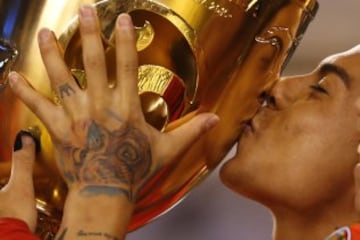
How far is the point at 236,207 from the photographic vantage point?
2459 millimetres

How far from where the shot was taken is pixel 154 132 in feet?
2.64

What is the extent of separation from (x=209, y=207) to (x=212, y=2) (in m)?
1.61

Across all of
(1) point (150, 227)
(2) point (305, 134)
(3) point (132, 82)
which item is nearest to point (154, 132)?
(3) point (132, 82)

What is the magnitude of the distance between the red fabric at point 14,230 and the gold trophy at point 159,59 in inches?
2.2

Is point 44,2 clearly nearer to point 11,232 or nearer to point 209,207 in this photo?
point 11,232

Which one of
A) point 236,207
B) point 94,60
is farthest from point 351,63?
point 236,207

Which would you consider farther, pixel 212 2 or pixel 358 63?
pixel 358 63

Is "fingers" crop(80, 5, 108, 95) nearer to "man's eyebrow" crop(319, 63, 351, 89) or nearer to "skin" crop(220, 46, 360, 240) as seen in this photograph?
"skin" crop(220, 46, 360, 240)

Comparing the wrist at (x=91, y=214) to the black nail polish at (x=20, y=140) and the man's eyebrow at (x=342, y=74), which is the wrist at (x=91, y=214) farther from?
the man's eyebrow at (x=342, y=74)

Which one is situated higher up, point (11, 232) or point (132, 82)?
point (132, 82)

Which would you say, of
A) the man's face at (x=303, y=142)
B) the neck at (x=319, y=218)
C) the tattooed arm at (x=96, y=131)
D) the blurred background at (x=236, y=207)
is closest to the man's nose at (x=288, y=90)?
the man's face at (x=303, y=142)

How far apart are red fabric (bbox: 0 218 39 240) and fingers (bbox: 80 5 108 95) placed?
0.46 feet

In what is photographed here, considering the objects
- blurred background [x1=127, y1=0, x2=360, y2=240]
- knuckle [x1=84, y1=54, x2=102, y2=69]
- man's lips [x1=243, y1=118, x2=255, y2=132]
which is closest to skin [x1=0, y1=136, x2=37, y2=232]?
knuckle [x1=84, y1=54, x2=102, y2=69]

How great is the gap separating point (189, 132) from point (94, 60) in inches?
4.6
